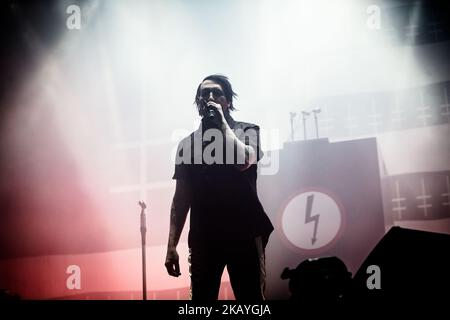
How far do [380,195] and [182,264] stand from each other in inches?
55.7

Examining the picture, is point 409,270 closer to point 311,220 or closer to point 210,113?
point 210,113

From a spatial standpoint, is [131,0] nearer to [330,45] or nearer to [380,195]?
[330,45]

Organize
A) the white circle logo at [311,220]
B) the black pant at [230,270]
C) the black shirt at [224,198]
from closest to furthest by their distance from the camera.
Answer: the black pant at [230,270] → the black shirt at [224,198] → the white circle logo at [311,220]

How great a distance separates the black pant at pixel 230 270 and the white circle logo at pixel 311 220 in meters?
0.94

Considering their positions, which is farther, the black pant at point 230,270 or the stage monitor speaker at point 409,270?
the black pant at point 230,270

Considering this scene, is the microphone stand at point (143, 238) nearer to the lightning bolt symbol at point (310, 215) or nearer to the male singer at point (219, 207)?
the male singer at point (219, 207)

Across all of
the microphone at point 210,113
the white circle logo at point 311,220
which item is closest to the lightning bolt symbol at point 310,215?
the white circle logo at point 311,220

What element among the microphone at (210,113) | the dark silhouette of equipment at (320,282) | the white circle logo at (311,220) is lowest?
the dark silhouette of equipment at (320,282)

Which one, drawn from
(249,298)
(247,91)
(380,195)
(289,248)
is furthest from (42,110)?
(380,195)

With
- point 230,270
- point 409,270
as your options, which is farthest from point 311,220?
point 409,270

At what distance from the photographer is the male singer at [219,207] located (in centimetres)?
198

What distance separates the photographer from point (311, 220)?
9.83ft

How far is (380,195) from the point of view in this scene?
3.18 m

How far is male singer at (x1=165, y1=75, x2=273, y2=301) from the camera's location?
1981mm
